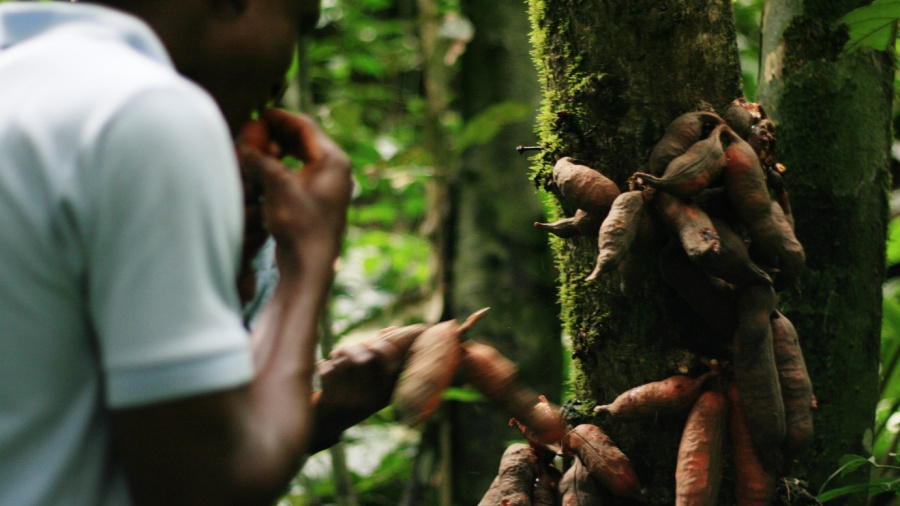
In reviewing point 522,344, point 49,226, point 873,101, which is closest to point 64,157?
point 49,226

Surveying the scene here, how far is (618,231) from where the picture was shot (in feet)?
3.14

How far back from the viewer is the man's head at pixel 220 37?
2.37 ft

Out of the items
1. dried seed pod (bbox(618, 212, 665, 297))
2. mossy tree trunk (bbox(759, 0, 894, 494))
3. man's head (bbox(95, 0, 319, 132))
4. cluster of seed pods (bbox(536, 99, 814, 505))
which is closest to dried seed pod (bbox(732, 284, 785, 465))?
cluster of seed pods (bbox(536, 99, 814, 505))

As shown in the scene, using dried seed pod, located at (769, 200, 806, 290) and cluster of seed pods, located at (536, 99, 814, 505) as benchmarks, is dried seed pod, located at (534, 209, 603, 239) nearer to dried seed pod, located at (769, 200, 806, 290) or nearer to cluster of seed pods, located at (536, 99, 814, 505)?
cluster of seed pods, located at (536, 99, 814, 505)

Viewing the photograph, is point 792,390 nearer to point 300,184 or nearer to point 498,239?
point 300,184

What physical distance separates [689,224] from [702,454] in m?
0.28

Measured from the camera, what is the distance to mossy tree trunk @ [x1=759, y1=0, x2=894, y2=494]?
142cm

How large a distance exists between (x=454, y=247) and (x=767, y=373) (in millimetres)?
2063

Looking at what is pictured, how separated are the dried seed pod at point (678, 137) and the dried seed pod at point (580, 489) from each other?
39cm

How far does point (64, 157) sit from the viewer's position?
23.7 inches

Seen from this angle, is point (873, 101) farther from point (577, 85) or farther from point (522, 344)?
point (522, 344)

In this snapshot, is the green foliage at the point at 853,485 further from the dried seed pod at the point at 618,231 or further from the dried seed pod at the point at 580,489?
the dried seed pod at the point at 618,231

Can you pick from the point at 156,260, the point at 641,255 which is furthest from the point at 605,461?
the point at 156,260

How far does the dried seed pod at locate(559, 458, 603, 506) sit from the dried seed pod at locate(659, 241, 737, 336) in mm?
251
